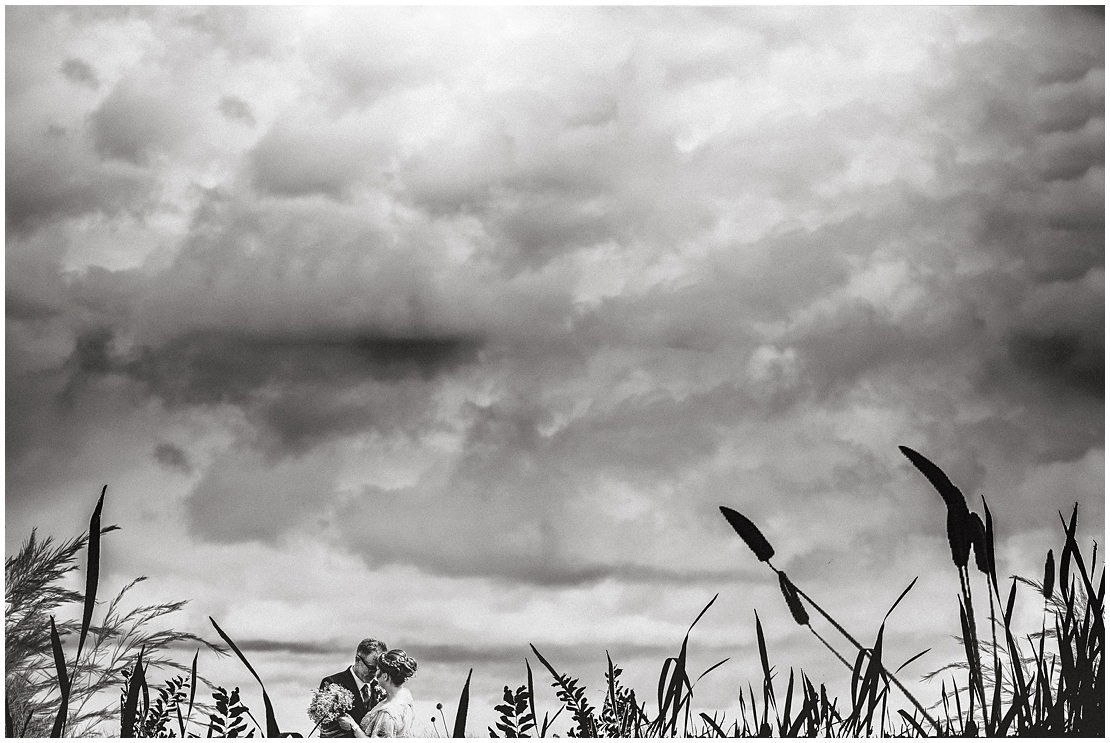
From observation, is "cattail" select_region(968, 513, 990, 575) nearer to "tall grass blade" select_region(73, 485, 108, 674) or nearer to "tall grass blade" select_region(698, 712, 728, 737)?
"tall grass blade" select_region(698, 712, 728, 737)

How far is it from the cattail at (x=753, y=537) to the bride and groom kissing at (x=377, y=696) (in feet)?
3.18

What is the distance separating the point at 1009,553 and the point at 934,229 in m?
0.71

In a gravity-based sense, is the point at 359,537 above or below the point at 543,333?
below

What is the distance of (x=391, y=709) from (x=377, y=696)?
0.05m

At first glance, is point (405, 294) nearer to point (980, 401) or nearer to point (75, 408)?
point (75, 408)

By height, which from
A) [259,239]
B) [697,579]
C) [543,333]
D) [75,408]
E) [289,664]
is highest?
[259,239]

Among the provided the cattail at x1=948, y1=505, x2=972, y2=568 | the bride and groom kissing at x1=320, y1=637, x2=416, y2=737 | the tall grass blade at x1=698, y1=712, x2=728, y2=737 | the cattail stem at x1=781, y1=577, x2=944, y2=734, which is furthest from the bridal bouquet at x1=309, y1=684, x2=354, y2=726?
the cattail at x1=948, y1=505, x2=972, y2=568

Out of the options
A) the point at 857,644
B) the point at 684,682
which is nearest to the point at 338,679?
the point at 684,682

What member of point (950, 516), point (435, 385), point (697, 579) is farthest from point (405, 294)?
point (950, 516)

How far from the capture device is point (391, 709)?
1.71m

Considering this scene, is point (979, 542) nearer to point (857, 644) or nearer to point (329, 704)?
point (857, 644)

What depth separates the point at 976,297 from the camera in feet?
7.16

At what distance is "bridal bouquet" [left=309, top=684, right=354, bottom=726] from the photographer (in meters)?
1.68

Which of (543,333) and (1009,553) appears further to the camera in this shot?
(543,333)
